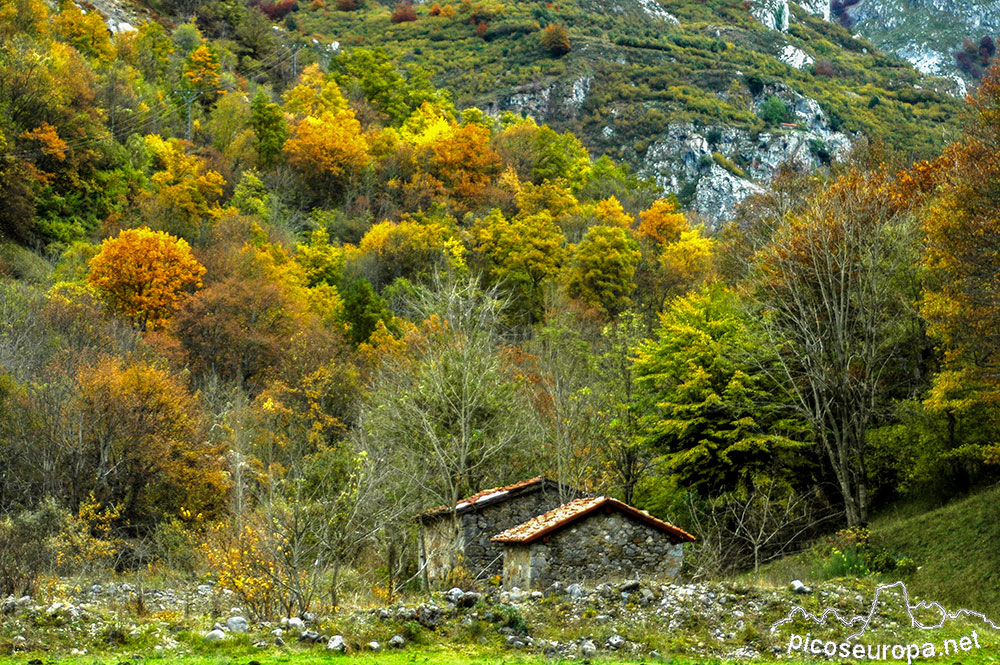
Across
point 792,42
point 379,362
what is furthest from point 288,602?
point 792,42

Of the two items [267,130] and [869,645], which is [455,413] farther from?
[267,130]

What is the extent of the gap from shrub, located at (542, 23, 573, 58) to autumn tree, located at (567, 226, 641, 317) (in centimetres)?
8204

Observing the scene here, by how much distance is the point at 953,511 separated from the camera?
26.3m

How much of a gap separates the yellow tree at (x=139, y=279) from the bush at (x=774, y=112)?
91.3 meters

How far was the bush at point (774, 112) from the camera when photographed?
124 meters

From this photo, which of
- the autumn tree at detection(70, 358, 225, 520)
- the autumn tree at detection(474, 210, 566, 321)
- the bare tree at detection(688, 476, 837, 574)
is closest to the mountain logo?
the bare tree at detection(688, 476, 837, 574)

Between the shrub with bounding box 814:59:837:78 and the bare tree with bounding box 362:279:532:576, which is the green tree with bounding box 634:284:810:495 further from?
the shrub with bounding box 814:59:837:78

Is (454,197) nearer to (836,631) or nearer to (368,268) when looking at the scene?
(368,268)

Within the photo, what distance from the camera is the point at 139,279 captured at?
4906cm

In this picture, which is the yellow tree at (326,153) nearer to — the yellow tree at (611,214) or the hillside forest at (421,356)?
the hillside forest at (421,356)

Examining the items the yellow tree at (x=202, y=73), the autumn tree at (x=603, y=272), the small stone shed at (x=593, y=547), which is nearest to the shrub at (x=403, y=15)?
the yellow tree at (x=202, y=73)

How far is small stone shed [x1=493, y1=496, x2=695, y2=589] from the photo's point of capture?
20609 millimetres

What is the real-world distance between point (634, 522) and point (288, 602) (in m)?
7.58

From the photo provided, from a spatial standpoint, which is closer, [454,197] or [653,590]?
[653,590]
